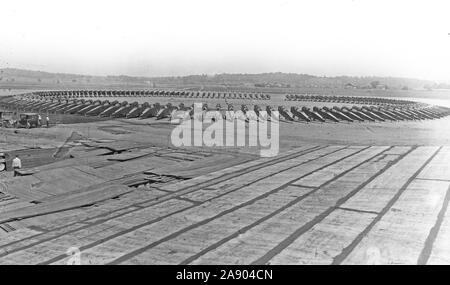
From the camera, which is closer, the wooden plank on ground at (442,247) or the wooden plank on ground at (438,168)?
the wooden plank on ground at (442,247)

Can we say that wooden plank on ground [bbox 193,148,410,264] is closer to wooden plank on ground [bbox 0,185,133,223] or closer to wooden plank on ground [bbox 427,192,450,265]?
wooden plank on ground [bbox 427,192,450,265]

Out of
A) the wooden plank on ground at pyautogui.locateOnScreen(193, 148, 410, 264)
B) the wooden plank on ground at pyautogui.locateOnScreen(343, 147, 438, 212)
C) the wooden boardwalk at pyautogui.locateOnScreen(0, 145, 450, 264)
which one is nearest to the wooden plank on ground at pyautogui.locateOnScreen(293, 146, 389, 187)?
the wooden boardwalk at pyautogui.locateOnScreen(0, 145, 450, 264)

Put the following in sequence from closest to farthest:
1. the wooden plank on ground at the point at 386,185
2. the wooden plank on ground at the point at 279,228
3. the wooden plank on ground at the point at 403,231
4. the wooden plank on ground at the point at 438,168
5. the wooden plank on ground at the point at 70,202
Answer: the wooden plank on ground at the point at 403,231 < the wooden plank on ground at the point at 279,228 < the wooden plank on ground at the point at 386,185 < the wooden plank on ground at the point at 70,202 < the wooden plank on ground at the point at 438,168

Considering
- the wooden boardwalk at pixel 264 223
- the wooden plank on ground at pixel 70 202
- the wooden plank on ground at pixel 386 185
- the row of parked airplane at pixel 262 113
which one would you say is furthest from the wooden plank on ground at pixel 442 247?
the row of parked airplane at pixel 262 113

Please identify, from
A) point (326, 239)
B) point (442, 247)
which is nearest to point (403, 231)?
point (442, 247)

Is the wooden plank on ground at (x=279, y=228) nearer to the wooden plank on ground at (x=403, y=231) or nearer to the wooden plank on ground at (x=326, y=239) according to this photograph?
the wooden plank on ground at (x=326, y=239)

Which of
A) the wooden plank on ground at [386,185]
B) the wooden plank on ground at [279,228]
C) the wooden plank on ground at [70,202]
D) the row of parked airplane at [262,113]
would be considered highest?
the row of parked airplane at [262,113]

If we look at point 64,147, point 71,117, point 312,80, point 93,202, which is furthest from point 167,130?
point 312,80

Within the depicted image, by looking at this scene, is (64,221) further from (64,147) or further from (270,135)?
(270,135)
